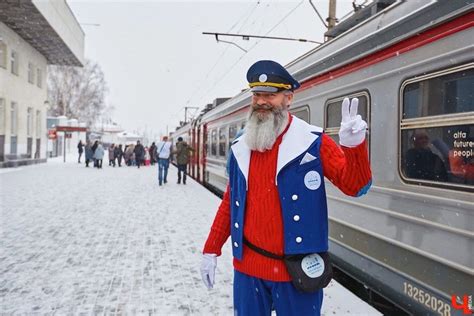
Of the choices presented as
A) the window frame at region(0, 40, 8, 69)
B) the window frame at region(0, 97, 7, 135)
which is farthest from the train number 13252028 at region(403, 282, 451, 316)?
the window frame at region(0, 40, 8, 69)

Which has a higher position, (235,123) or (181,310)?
(235,123)

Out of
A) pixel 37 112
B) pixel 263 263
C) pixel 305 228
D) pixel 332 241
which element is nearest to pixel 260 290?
pixel 263 263

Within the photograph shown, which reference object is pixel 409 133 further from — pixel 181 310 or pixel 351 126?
pixel 181 310

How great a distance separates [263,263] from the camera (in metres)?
1.99

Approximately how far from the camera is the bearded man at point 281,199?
1903 mm

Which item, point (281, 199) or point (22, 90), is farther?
point (22, 90)

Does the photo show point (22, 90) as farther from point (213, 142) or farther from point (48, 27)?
point (213, 142)

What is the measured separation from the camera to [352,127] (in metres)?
1.71

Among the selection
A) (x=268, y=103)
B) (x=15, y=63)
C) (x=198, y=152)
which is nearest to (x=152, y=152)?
(x=15, y=63)

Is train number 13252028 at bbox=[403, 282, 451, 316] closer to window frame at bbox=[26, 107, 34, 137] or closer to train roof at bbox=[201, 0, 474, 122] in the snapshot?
train roof at bbox=[201, 0, 474, 122]

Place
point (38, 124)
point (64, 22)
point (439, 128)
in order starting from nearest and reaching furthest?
point (439, 128) → point (64, 22) → point (38, 124)

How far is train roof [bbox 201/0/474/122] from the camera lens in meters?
2.91

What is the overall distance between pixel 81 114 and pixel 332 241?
55.3m

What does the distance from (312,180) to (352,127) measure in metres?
0.34
